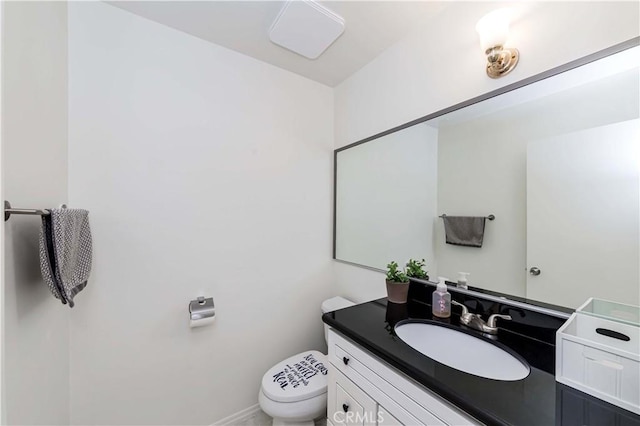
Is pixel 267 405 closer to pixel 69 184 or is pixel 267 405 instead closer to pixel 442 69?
pixel 69 184

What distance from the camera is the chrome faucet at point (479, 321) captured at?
100 cm

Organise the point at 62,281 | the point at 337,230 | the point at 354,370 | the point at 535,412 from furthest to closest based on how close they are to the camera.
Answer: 1. the point at 337,230
2. the point at 354,370
3. the point at 62,281
4. the point at 535,412

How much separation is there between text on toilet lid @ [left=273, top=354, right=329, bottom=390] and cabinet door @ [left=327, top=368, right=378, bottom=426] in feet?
0.92

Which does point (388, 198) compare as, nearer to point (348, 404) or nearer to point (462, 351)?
point (462, 351)

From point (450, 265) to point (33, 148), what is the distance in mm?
1781

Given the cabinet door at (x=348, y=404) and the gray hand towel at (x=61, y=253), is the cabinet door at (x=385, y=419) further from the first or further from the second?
the gray hand towel at (x=61, y=253)

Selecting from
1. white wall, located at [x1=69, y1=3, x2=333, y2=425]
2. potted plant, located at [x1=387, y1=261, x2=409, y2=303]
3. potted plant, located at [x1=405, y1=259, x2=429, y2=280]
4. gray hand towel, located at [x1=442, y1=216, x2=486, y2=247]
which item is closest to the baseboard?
white wall, located at [x1=69, y1=3, x2=333, y2=425]

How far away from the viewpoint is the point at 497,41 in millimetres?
995

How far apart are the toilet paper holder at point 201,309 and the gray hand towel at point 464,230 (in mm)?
1353

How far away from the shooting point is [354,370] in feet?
3.29

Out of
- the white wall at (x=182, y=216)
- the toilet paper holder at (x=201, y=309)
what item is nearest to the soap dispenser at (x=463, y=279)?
the white wall at (x=182, y=216)

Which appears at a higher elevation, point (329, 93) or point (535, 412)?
point (329, 93)

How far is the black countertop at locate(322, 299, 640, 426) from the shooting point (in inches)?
22.1

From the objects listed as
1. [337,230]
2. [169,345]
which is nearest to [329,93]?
[337,230]
